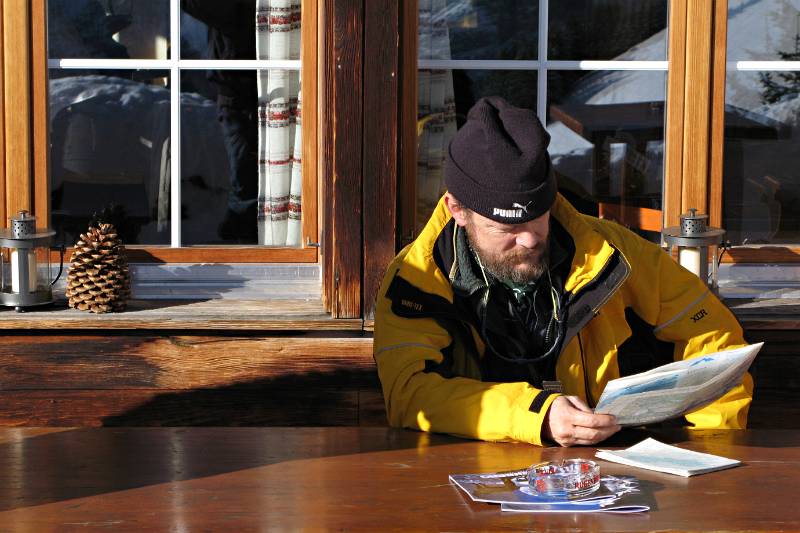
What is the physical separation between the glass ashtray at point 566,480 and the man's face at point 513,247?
29.7 inches

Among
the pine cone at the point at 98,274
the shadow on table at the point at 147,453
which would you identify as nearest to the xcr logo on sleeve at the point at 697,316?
the shadow on table at the point at 147,453

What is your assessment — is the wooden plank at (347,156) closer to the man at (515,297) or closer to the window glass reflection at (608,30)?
the man at (515,297)

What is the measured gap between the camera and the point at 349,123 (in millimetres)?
3688

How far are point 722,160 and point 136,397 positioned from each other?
2.01m

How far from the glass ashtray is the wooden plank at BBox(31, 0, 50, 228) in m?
2.20

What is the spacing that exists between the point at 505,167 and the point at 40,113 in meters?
1.74

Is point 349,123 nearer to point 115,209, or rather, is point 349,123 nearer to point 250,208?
point 250,208

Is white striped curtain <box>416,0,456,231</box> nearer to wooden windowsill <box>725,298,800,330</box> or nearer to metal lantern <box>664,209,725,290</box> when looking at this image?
metal lantern <box>664,209,725,290</box>

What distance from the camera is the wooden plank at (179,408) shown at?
370 cm

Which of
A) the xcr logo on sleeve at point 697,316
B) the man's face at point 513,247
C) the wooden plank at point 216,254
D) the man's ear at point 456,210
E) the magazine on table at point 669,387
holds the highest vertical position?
the man's ear at point 456,210

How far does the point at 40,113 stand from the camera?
3912 millimetres

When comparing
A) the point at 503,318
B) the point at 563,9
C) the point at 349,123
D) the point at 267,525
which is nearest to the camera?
the point at 267,525

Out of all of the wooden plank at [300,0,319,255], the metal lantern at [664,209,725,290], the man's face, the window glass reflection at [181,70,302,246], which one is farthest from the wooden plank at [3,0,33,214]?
the metal lantern at [664,209,725,290]

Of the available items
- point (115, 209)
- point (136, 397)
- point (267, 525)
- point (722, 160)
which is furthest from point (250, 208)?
point (267, 525)
